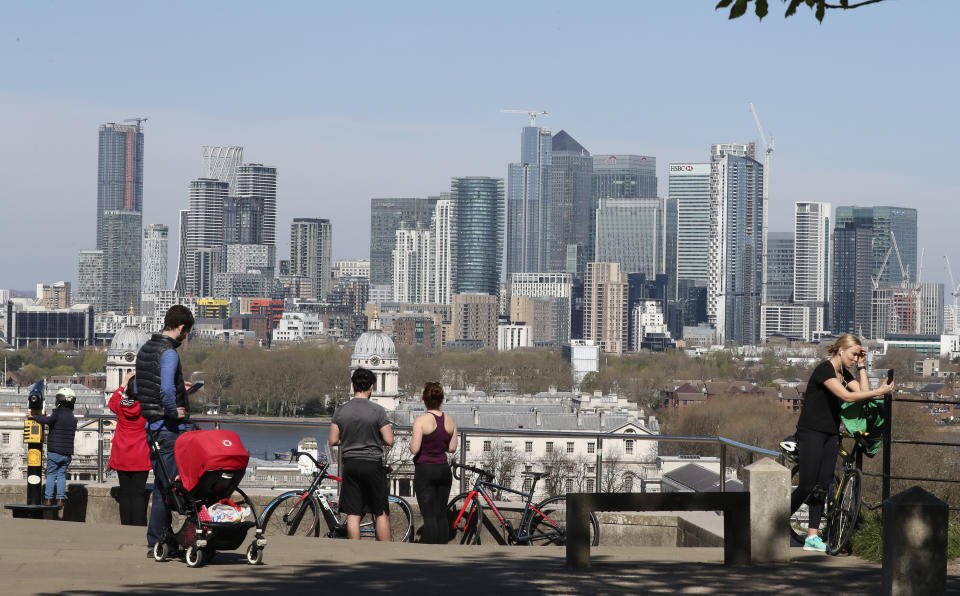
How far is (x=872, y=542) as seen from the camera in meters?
9.35

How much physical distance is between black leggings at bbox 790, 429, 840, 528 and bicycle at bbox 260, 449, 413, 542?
304 centimetres

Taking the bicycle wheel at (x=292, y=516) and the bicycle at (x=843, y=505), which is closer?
the bicycle at (x=843, y=505)

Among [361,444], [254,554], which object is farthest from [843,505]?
[254,554]

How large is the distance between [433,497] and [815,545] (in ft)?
9.04

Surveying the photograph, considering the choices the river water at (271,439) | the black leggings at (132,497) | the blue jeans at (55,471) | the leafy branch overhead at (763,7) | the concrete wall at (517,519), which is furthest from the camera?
the river water at (271,439)

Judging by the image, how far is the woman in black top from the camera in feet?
31.8

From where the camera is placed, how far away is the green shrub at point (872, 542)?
9.25m

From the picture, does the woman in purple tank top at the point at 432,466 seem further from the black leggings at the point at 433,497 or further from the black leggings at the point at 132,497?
the black leggings at the point at 132,497

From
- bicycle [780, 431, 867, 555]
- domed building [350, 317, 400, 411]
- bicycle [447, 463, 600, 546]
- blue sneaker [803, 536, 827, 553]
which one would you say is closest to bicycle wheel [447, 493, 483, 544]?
bicycle [447, 463, 600, 546]

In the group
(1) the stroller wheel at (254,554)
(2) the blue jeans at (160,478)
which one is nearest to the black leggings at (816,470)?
(1) the stroller wheel at (254,554)

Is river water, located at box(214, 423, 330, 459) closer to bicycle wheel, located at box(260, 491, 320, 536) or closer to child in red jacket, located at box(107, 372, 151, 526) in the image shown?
bicycle wheel, located at box(260, 491, 320, 536)

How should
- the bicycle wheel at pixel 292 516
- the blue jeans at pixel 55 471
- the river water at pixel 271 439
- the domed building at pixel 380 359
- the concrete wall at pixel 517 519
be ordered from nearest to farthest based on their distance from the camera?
the bicycle wheel at pixel 292 516 < the concrete wall at pixel 517 519 < the blue jeans at pixel 55 471 < the river water at pixel 271 439 < the domed building at pixel 380 359

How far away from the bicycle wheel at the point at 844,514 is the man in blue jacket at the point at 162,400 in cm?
432

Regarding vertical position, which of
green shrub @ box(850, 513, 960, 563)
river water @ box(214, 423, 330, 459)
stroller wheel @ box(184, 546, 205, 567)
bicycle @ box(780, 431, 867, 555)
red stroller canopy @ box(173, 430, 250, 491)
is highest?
red stroller canopy @ box(173, 430, 250, 491)
